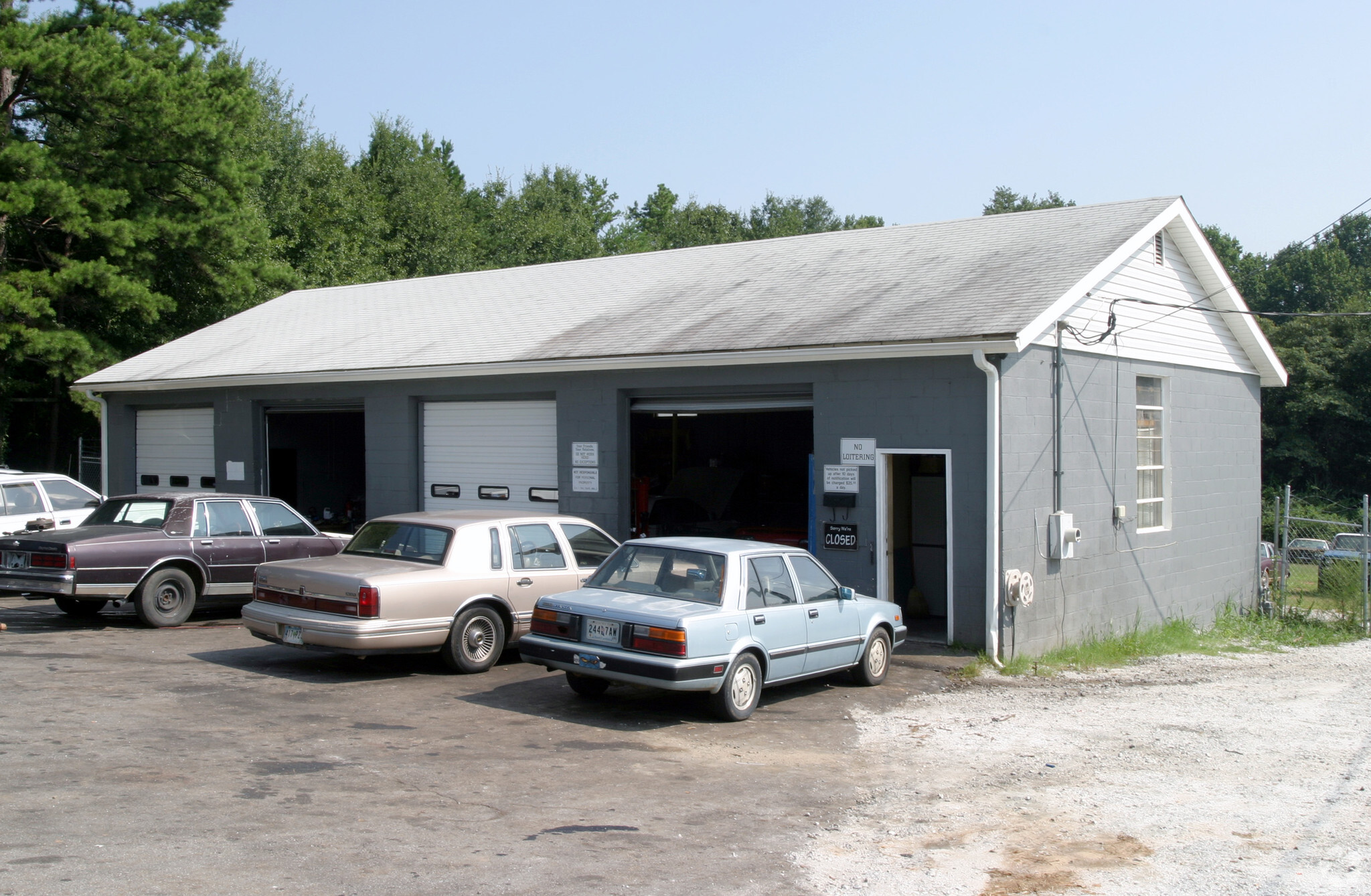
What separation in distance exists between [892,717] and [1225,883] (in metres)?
3.89

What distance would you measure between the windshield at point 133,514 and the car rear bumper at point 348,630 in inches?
126

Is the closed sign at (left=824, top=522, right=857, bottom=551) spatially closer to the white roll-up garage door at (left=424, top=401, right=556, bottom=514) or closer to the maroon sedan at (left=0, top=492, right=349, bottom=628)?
the white roll-up garage door at (left=424, top=401, right=556, bottom=514)

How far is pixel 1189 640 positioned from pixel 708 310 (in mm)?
7676

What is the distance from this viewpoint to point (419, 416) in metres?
17.3

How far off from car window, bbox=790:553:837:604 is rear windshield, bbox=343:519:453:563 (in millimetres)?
3177

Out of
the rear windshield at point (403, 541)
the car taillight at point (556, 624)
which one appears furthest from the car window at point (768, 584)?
the rear windshield at point (403, 541)

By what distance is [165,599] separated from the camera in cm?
1257

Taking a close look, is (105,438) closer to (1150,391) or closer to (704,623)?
(704,623)

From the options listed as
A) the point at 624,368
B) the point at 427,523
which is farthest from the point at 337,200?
the point at 427,523

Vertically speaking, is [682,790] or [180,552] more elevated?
[180,552]

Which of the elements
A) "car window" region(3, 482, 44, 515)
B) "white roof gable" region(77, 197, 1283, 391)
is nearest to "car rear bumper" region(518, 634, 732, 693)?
"white roof gable" region(77, 197, 1283, 391)

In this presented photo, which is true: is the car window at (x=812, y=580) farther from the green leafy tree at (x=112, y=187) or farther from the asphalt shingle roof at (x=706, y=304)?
the green leafy tree at (x=112, y=187)

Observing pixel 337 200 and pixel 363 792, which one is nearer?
pixel 363 792

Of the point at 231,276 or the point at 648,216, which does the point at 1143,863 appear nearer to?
the point at 231,276
